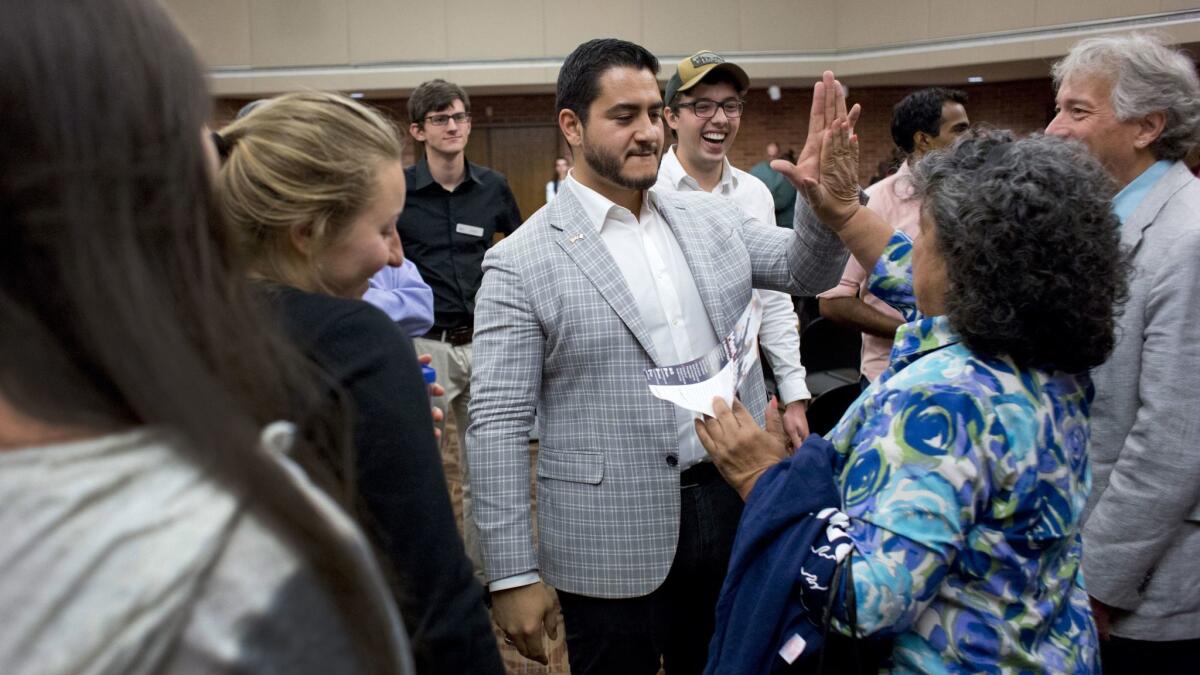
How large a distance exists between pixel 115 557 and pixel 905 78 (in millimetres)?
16106

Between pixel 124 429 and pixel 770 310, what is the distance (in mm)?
3577

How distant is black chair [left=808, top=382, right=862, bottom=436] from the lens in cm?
426

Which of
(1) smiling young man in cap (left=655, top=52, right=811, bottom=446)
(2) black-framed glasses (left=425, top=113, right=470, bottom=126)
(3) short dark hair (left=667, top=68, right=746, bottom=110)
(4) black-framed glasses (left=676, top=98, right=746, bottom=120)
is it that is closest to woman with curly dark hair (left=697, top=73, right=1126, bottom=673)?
(1) smiling young man in cap (left=655, top=52, right=811, bottom=446)

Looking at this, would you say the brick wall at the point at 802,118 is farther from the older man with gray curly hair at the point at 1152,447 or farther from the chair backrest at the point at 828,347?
the older man with gray curly hair at the point at 1152,447

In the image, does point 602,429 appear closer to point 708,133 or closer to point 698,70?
point 708,133

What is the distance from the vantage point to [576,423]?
2531mm

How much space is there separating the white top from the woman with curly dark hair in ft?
5.87

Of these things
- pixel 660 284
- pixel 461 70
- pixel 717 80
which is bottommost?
pixel 660 284

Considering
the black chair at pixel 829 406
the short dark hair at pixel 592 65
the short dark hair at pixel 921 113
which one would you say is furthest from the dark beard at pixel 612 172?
the short dark hair at pixel 921 113

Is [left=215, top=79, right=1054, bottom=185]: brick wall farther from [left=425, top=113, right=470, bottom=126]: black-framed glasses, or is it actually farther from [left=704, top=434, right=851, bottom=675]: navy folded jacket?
[left=704, top=434, right=851, bottom=675]: navy folded jacket

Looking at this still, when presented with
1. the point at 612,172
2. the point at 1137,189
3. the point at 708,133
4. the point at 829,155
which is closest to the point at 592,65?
the point at 612,172

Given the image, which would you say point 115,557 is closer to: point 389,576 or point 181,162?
point 181,162

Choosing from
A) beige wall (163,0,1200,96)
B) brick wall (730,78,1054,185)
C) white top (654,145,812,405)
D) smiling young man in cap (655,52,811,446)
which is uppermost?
beige wall (163,0,1200,96)

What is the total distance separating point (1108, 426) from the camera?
7.64ft
